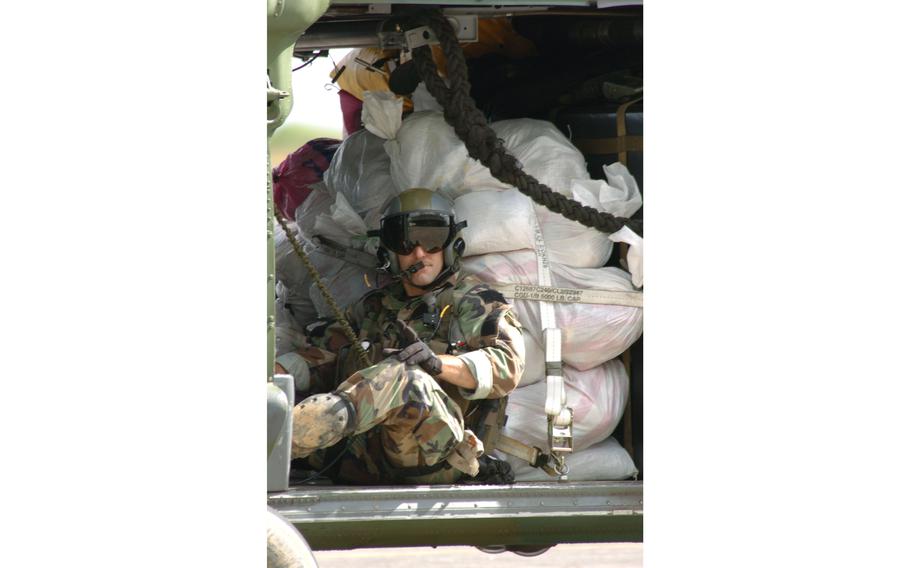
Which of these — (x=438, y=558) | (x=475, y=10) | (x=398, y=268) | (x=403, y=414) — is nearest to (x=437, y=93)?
(x=475, y=10)

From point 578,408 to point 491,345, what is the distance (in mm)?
424

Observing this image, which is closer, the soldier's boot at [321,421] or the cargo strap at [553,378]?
the soldier's boot at [321,421]

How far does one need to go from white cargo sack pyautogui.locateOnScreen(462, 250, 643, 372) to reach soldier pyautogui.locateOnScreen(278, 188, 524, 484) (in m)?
0.11

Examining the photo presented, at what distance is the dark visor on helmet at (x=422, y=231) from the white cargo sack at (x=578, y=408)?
578 millimetres

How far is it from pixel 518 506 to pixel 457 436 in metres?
0.28

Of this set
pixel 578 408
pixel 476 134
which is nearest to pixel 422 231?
pixel 476 134

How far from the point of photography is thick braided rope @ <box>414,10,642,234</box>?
455cm

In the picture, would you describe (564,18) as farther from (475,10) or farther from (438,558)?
(438,558)

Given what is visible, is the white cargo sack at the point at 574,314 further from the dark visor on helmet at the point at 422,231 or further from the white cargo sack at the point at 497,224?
the dark visor on helmet at the point at 422,231

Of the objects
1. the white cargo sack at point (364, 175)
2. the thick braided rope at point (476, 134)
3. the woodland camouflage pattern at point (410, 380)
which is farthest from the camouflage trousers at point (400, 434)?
the white cargo sack at point (364, 175)

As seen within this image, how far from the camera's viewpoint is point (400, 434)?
13.7 feet

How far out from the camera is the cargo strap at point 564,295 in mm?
A: 4531

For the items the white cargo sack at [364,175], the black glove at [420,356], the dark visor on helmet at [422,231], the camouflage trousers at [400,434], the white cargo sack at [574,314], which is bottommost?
the camouflage trousers at [400,434]

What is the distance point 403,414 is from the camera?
408 centimetres
